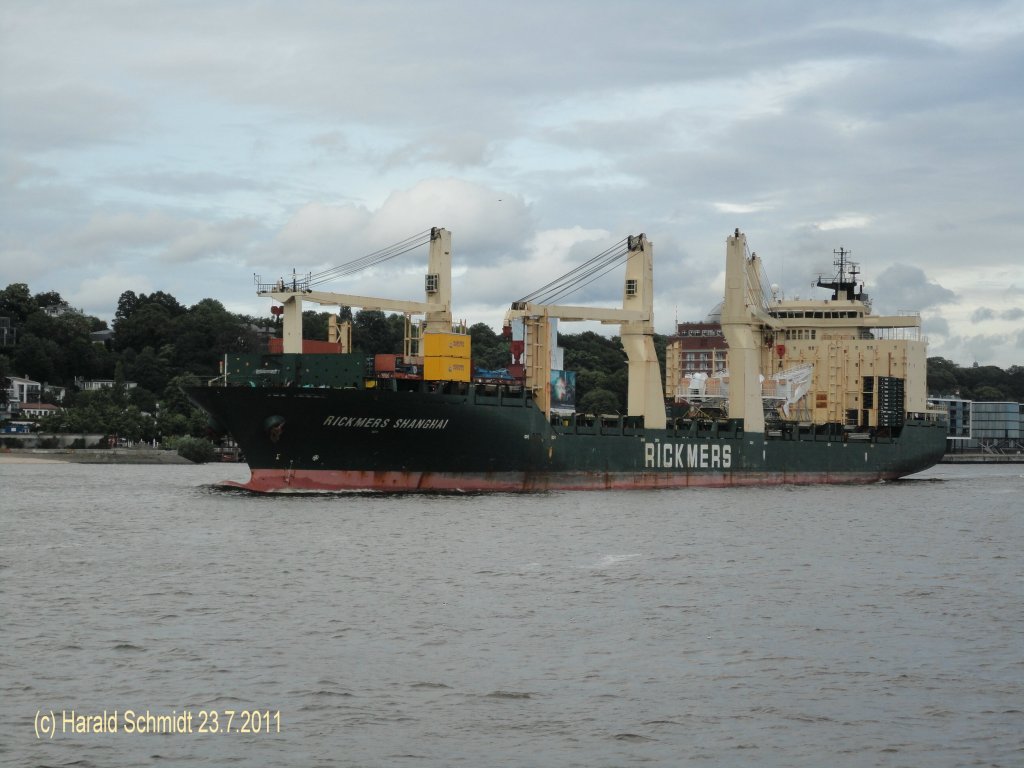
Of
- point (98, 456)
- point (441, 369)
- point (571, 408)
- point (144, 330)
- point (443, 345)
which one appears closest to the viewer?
point (441, 369)

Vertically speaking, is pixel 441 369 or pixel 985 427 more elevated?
pixel 441 369

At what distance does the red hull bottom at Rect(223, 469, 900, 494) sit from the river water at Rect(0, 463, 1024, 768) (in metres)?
9.51

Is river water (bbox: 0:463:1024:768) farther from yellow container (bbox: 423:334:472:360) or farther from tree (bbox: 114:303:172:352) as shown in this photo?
tree (bbox: 114:303:172:352)

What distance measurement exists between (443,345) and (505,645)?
30.8m

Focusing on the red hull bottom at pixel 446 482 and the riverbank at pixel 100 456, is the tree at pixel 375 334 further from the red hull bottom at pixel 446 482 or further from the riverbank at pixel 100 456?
the red hull bottom at pixel 446 482

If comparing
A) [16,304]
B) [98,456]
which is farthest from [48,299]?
[98,456]

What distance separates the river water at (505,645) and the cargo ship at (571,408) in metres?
9.43

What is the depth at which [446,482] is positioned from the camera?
5112cm

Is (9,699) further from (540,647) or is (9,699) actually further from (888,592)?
(888,592)

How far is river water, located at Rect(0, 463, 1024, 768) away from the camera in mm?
15562

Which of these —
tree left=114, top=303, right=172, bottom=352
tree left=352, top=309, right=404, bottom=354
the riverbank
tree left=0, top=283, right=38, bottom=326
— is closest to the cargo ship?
the riverbank

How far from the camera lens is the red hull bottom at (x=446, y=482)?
48.9 m

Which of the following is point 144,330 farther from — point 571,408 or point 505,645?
point 505,645

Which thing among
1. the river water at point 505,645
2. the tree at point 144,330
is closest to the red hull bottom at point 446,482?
the river water at point 505,645
